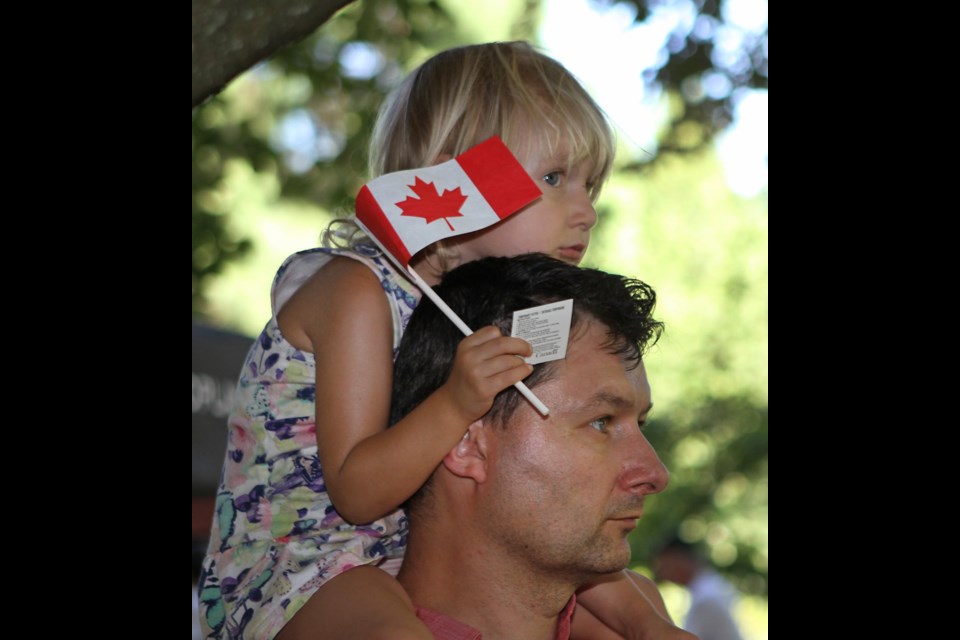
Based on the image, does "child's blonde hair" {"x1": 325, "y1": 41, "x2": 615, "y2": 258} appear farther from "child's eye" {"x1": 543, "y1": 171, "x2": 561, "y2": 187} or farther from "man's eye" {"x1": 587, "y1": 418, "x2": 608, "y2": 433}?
"man's eye" {"x1": 587, "y1": 418, "x2": 608, "y2": 433}

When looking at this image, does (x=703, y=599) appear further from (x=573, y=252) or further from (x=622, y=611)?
(x=573, y=252)

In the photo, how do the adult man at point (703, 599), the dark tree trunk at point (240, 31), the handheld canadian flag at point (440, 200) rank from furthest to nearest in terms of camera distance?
the adult man at point (703, 599) < the dark tree trunk at point (240, 31) < the handheld canadian flag at point (440, 200)

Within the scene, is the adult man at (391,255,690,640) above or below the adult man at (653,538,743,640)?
above

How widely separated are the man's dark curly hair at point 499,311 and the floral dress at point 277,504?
0.11 m

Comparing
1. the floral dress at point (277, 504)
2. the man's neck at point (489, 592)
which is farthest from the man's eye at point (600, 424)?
the floral dress at point (277, 504)

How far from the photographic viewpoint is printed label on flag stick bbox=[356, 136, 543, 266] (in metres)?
3.16

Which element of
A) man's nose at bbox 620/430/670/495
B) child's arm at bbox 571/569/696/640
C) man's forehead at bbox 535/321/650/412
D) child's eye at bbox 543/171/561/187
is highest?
child's eye at bbox 543/171/561/187

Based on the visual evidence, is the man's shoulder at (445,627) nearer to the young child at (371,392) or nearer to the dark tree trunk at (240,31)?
the young child at (371,392)

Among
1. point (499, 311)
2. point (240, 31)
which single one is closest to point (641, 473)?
point (499, 311)

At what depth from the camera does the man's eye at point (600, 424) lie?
3105 mm

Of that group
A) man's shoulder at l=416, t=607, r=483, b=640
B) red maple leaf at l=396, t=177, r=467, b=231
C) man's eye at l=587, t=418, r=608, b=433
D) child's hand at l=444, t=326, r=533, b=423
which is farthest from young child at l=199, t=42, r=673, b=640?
man's eye at l=587, t=418, r=608, b=433

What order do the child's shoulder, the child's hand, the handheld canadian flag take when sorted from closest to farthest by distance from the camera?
1. the child's hand
2. the handheld canadian flag
3. the child's shoulder

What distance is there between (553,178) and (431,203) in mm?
637
